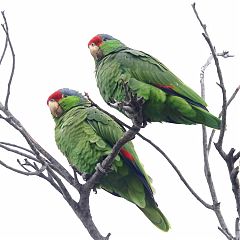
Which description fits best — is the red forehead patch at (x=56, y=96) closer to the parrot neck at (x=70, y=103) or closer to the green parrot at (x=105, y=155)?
the parrot neck at (x=70, y=103)

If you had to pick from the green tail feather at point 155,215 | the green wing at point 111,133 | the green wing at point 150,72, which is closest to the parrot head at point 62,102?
the green wing at point 111,133

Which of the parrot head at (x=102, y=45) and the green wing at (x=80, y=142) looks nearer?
the green wing at (x=80, y=142)

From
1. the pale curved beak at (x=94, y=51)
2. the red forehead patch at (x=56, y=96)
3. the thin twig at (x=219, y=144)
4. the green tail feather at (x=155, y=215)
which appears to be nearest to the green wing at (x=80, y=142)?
the red forehead patch at (x=56, y=96)

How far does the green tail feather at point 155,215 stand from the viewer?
4574mm

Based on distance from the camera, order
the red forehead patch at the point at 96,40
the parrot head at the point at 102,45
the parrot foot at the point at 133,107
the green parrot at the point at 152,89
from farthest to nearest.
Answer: the red forehead patch at the point at 96,40 → the parrot head at the point at 102,45 → the green parrot at the point at 152,89 → the parrot foot at the point at 133,107

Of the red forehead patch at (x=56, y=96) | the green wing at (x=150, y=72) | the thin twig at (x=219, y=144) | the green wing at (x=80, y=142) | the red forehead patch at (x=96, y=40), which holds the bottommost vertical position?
the thin twig at (x=219, y=144)

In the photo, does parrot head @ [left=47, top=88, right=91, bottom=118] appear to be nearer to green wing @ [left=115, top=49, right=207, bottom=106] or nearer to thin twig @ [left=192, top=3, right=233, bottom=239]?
green wing @ [left=115, top=49, right=207, bottom=106]

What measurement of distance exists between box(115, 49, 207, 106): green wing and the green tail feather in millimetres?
1042

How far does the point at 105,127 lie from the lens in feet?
14.6

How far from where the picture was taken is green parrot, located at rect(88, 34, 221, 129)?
162 inches

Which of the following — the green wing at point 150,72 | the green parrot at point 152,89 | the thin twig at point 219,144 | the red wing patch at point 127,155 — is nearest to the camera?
the thin twig at point 219,144

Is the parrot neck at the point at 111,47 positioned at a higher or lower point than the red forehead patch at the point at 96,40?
lower

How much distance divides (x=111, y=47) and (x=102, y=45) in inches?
4.1

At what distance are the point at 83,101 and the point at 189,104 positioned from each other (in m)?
1.18
